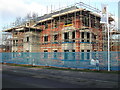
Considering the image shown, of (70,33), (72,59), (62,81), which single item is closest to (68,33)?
Answer: (70,33)

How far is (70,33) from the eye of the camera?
2103 cm

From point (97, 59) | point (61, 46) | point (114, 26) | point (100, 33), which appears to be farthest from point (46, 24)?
point (97, 59)

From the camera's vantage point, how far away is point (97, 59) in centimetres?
1491

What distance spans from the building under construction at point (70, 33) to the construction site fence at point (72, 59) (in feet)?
9.08

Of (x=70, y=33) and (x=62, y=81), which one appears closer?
(x=62, y=81)

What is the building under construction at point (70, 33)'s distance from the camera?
19.9m

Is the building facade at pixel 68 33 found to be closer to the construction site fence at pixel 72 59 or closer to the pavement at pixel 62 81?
the construction site fence at pixel 72 59

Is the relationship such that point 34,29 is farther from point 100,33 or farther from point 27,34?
point 100,33

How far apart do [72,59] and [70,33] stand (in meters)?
5.42

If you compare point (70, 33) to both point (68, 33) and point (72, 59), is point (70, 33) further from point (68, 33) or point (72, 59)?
point (72, 59)

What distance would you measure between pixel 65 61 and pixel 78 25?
602 centimetres

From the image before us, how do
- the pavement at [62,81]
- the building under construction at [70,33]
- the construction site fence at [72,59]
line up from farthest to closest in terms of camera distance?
the building under construction at [70,33], the construction site fence at [72,59], the pavement at [62,81]

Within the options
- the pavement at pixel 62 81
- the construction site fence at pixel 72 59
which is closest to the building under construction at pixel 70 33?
the construction site fence at pixel 72 59

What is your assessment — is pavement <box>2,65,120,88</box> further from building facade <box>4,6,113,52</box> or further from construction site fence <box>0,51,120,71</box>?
building facade <box>4,6,113,52</box>
